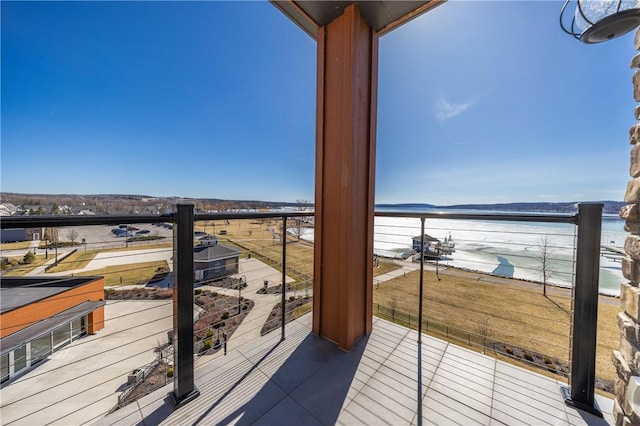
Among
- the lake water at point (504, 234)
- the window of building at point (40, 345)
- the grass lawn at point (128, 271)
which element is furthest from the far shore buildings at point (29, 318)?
the lake water at point (504, 234)

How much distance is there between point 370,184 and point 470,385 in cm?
134

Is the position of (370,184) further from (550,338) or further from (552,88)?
(550,338)

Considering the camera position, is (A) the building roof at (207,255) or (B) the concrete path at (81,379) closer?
(A) the building roof at (207,255)

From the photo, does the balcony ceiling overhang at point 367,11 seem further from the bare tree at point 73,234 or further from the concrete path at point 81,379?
the concrete path at point 81,379

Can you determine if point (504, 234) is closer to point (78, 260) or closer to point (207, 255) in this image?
point (207, 255)

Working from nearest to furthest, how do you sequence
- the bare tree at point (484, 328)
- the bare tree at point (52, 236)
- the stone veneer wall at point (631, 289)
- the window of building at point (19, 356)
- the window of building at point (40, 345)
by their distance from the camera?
the stone veneer wall at point (631, 289) → the bare tree at point (52, 236) → the window of building at point (19, 356) → the window of building at point (40, 345) → the bare tree at point (484, 328)

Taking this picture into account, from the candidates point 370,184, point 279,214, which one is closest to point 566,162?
point 370,184

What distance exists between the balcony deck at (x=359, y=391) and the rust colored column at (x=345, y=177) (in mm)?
262

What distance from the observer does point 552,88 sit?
4559mm

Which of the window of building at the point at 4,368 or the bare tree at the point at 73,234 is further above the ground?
the bare tree at the point at 73,234

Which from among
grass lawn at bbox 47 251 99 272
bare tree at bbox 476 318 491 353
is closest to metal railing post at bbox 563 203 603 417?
grass lawn at bbox 47 251 99 272

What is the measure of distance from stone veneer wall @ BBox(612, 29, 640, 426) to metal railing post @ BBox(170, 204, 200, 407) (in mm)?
1812

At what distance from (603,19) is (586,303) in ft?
4.47

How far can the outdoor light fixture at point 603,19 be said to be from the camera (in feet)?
3.27
